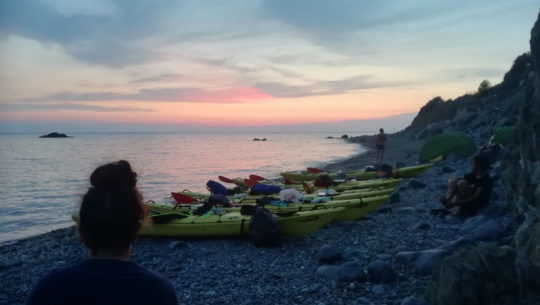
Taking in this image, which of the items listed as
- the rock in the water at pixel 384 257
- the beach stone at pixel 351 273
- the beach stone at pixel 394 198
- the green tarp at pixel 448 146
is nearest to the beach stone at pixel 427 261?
the rock in the water at pixel 384 257

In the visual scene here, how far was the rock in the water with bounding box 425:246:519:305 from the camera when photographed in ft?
13.6

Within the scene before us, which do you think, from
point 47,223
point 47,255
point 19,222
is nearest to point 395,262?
point 47,255

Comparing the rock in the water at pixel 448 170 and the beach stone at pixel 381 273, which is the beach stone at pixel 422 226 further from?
the rock in the water at pixel 448 170

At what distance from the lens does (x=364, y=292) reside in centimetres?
541

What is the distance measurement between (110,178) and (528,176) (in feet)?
16.1

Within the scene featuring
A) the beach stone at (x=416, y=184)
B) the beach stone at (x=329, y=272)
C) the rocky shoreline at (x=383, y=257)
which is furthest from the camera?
the beach stone at (x=416, y=184)

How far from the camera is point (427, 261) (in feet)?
19.0

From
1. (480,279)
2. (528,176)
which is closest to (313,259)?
(480,279)

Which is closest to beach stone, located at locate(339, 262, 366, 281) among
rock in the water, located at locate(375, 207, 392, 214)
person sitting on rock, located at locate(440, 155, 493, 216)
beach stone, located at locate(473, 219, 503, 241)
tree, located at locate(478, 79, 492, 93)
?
beach stone, located at locate(473, 219, 503, 241)

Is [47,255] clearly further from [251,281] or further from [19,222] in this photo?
[19,222]

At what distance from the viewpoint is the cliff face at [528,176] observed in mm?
4375

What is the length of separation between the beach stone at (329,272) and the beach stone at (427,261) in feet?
3.48

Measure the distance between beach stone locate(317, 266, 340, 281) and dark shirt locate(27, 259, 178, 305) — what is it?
4.37 metres

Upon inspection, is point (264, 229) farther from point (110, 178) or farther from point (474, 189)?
point (110, 178)
